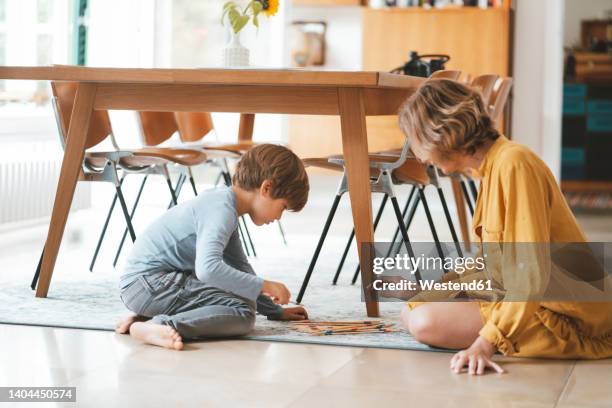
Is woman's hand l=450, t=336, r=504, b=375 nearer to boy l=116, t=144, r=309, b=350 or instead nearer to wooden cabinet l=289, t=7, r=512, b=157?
boy l=116, t=144, r=309, b=350

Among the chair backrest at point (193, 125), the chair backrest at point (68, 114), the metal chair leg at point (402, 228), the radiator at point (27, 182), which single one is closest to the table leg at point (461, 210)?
the metal chair leg at point (402, 228)

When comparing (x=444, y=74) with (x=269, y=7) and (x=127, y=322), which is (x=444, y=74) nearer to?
(x=269, y=7)

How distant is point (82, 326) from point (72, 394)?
2.49 ft

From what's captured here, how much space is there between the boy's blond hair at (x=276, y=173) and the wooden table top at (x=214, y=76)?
0.37 meters

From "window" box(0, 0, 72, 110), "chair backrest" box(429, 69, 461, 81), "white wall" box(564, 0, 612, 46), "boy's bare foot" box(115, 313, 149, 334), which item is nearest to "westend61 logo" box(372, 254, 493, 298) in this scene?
"chair backrest" box(429, 69, 461, 81)

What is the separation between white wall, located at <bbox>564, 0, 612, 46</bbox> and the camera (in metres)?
10.2

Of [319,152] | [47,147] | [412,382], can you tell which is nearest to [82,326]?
[412,382]

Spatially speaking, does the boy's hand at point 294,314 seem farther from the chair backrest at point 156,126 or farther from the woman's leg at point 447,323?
the chair backrest at point 156,126

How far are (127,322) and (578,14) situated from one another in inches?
336

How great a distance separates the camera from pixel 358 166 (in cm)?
315

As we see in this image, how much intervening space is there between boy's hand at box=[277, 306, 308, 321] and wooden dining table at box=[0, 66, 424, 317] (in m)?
0.22

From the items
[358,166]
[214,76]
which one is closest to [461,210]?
[358,166]

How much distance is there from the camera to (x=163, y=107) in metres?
3.39

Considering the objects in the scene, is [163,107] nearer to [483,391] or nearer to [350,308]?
[350,308]
